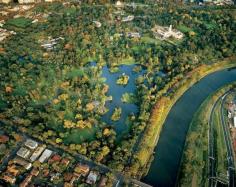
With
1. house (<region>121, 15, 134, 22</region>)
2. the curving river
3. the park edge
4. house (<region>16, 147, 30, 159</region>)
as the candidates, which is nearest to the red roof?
house (<region>16, 147, 30, 159</region>)

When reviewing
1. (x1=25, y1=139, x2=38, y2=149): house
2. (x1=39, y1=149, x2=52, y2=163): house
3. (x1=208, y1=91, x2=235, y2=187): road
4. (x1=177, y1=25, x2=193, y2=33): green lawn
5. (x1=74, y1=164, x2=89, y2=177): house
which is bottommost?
(x1=208, y1=91, x2=235, y2=187): road

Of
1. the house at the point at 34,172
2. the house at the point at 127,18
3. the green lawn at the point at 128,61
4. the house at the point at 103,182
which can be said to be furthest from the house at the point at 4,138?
the house at the point at 127,18

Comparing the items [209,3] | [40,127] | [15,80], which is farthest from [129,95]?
[209,3]

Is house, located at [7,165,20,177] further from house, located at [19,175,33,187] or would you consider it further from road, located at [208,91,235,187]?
road, located at [208,91,235,187]

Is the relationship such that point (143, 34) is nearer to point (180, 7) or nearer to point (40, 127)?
point (180, 7)

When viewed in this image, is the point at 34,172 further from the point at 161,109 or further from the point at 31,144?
the point at 161,109

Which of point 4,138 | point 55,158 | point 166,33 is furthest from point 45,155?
point 166,33
